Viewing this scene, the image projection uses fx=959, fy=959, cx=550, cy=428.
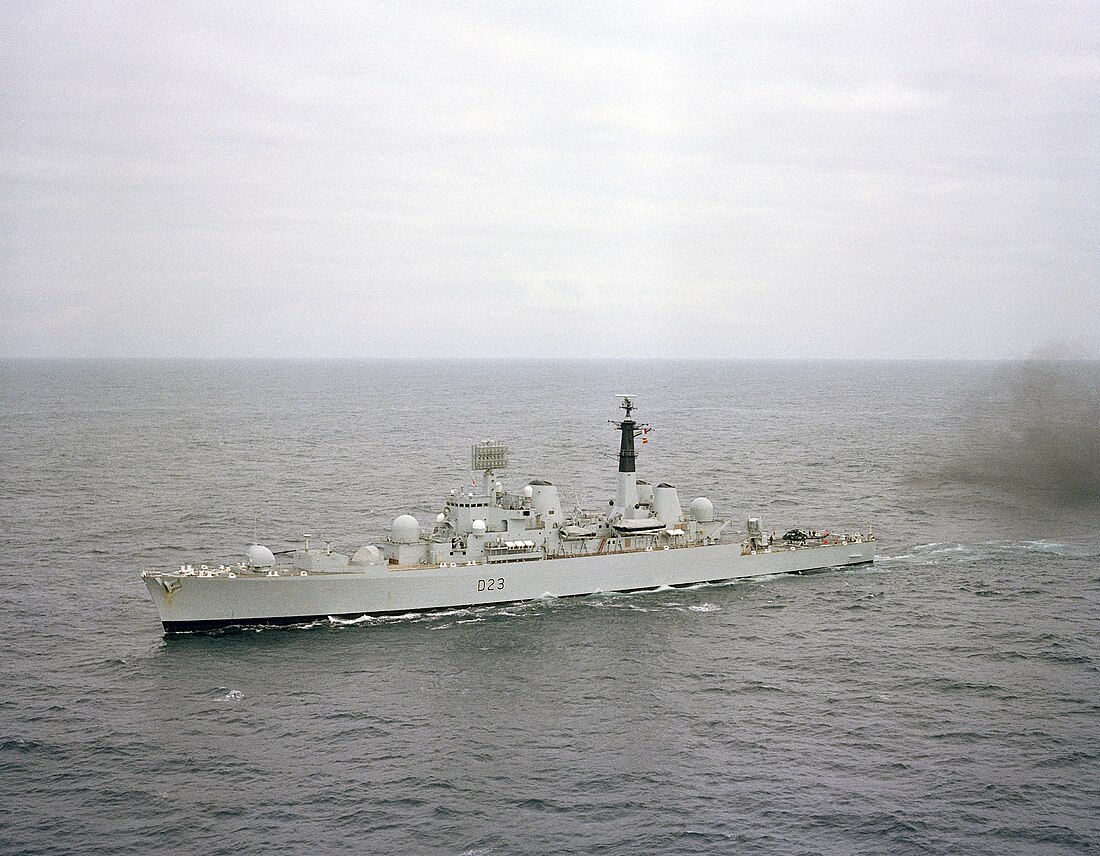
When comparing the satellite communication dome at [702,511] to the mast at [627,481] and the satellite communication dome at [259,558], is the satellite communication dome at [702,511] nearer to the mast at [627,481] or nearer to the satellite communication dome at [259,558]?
the mast at [627,481]

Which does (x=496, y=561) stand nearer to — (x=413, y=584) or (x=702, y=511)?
(x=413, y=584)

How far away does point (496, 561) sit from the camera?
2229 inches

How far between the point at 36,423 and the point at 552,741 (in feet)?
460

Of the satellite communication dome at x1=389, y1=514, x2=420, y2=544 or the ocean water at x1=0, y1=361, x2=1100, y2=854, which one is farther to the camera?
the satellite communication dome at x1=389, y1=514, x2=420, y2=544

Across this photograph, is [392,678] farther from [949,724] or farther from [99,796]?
[949,724]

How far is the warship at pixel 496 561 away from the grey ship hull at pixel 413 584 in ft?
0.22

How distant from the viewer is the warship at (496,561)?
51.4m

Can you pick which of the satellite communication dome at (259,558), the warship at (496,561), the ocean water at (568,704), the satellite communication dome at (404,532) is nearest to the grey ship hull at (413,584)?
the warship at (496,561)

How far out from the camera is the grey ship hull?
50.5 metres

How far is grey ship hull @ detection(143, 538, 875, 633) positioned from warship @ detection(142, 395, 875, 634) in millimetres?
66

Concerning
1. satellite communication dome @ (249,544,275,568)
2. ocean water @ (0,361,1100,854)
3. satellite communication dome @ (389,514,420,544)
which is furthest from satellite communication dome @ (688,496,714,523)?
satellite communication dome @ (249,544,275,568)

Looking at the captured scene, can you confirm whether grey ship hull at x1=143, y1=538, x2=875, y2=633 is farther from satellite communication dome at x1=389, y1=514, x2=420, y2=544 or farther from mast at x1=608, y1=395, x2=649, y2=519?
mast at x1=608, y1=395, x2=649, y2=519

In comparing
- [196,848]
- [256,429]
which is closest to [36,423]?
[256,429]

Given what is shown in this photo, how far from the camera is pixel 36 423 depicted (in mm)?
151625
